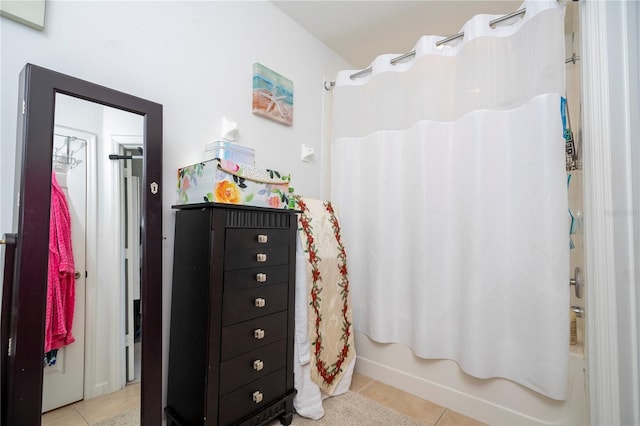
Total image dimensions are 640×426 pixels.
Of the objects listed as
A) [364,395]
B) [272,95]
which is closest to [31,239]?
[272,95]

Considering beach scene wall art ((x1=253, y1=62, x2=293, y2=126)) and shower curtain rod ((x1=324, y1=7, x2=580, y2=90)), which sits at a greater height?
shower curtain rod ((x1=324, y1=7, x2=580, y2=90))

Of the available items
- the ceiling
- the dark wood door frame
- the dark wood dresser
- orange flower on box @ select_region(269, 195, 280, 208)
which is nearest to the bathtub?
the dark wood dresser

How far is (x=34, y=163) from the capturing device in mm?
943

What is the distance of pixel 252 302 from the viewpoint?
4.42ft

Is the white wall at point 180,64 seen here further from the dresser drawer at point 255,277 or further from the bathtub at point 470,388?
the bathtub at point 470,388

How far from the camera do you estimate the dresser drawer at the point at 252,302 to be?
49.2 inches

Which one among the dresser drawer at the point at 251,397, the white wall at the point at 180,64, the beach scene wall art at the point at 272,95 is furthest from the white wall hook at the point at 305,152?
the dresser drawer at the point at 251,397

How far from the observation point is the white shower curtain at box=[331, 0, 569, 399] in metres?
1.36

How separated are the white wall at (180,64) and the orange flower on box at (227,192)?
335mm

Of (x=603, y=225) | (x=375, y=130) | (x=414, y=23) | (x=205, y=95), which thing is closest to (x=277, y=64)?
(x=205, y=95)

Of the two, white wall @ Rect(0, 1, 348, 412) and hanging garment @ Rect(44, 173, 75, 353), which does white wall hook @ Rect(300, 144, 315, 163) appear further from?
hanging garment @ Rect(44, 173, 75, 353)

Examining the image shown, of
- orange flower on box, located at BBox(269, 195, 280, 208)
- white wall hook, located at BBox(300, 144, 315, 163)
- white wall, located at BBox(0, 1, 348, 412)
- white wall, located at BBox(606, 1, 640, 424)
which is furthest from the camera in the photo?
white wall hook, located at BBox(300, 144, 315, 163)

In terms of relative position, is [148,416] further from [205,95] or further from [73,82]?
[205,95]

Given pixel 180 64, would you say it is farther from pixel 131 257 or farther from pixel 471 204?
pixel 471 204
